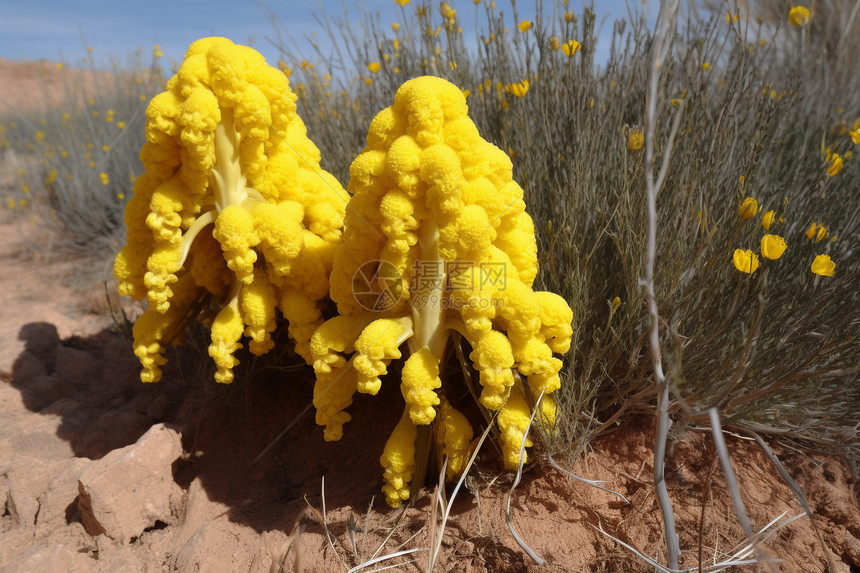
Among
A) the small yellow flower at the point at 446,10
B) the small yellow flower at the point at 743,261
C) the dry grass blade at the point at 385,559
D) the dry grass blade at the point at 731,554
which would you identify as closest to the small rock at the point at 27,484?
the dry grass blade at the point at 385,559

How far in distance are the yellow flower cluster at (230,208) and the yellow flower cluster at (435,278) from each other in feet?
0.83

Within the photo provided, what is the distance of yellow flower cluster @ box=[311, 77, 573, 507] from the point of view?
1308 mm

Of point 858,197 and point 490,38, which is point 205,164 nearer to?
point 490,38

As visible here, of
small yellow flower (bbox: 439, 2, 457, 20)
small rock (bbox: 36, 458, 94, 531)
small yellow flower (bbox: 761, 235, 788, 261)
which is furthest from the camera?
small yellow flower (bbox: 439, 2, 457, 20)

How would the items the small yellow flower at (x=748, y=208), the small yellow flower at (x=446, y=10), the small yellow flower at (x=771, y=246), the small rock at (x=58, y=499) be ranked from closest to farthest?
the small yellow flower at (x=771, y=246) → the small yellow flower at (x=748, y=208) → the small rock at (x=58, y=499) → the small yellow flower at (x=446, y=10)

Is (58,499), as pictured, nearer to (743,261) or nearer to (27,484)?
(27,484)

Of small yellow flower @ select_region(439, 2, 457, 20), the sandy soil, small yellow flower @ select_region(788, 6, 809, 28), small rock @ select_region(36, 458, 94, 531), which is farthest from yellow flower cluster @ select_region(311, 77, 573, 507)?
small yellow flower @ select_region(439, 2, 457, 20)

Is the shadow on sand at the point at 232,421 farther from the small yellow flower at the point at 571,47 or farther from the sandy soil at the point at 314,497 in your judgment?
the small yellow flower at the point at 571,47

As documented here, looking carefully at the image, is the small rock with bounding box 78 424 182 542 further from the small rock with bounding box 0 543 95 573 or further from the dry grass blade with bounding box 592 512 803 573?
the dry grass blade with bounding box 592 512 803 573

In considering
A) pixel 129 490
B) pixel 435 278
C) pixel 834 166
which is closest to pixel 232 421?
pixel 129 490

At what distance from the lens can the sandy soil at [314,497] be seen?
58.8 inches

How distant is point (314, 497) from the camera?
1.86 m

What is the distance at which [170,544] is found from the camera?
68.3 inches

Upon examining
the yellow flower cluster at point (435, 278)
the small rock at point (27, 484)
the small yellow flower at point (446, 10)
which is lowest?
the small rock at point (27, 484)
